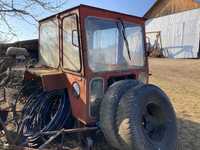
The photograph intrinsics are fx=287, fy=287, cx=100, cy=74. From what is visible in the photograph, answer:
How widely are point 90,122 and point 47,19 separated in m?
2.03

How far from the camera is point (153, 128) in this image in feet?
12.6

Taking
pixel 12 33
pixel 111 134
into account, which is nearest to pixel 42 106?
pixel 111 134

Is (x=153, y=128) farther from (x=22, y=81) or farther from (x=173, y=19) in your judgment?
(x=173, y=19)

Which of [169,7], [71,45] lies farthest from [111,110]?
[169,7]

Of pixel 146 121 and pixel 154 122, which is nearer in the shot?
pixel 146 121

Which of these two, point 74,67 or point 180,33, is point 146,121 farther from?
point 180,33

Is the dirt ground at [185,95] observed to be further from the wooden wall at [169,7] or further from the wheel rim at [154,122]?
the wooden wall at [169,7]

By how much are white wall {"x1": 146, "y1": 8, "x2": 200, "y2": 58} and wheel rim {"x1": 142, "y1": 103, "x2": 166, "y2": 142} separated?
1679 cm

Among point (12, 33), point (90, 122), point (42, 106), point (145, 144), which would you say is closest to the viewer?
point (145, 144)

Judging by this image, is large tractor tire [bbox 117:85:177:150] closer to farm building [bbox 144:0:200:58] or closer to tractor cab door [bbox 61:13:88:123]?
tractor cab door [bbox 61:13:88:123]

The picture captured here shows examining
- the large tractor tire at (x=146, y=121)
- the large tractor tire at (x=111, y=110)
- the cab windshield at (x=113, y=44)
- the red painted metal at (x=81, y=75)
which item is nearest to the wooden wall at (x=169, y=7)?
the cab windshield at (x=113, y=44)

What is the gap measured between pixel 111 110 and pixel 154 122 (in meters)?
0.76

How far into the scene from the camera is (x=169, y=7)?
77.3 feet

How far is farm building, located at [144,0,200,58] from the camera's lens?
19969 mm
